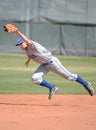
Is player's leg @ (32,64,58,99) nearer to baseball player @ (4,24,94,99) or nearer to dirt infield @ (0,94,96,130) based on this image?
baseball player @ (4,24,94,99)

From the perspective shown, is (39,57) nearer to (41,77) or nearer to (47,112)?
(41,77)

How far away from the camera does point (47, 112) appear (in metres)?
7.81

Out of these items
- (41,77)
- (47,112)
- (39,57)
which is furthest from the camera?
(41,77)

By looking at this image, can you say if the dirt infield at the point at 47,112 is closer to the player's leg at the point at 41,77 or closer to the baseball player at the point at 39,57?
the player's leg at the point at 41,77

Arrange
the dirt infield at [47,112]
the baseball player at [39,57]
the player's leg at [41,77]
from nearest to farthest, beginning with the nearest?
the dirt infield at [47,112] < the baseball player at [39,57] < the player's leg at [41,77]

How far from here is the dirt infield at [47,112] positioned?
6566 millimetres

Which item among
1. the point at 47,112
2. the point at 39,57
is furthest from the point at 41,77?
the point at 47,112

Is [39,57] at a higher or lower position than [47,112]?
higher

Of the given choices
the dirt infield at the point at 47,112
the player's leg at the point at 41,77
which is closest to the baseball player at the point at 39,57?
the player's leg at the point at 41,77

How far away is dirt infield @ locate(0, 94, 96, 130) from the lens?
6.57m

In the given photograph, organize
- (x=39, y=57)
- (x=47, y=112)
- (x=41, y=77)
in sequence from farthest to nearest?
1. (x=41, y=77)
2. (x=39, y=57)
3. (x=47, y=112)

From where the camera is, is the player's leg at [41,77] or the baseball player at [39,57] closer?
the baseball player at [39,57]

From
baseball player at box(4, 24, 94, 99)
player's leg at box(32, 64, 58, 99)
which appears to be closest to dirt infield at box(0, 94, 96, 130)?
player's leg at box(32, 64, 58, 99)

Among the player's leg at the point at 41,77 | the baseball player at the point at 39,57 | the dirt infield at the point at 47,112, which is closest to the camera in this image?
the dirt infield at the point at 47,112
